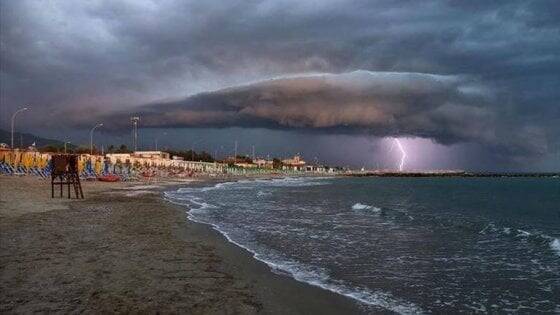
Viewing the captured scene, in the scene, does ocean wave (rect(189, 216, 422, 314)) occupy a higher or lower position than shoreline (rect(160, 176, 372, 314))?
lower

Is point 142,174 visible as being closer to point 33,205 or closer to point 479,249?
point 33,205

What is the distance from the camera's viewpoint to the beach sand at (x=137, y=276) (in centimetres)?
923

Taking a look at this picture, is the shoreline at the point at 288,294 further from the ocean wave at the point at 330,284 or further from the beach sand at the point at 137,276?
the ocean wave at the point at 330,284

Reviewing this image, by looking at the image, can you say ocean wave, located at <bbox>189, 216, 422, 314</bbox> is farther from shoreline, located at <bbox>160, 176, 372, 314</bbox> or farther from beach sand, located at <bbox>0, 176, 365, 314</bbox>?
beach sand, located at <bbox>0, 176, 365, 314</bbox>

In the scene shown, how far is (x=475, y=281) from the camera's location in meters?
13.3

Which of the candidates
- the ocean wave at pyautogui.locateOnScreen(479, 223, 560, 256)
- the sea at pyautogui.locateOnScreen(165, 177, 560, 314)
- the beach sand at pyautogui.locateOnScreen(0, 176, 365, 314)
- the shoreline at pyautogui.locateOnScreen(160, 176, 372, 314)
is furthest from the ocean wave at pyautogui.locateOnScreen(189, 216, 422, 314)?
the ocean wave at pyautogui.locateOnScreen(479, 223, 560, 256)

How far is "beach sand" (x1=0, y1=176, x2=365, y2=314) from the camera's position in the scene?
9.23 m

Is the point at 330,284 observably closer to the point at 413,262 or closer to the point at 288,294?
the point at 288,294

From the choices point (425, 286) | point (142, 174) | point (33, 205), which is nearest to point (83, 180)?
Result: point (142, 174)

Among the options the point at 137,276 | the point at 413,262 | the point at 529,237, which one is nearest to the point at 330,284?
the point at 137,276

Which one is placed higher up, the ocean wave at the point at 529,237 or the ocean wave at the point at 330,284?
the ocean wave at the point at 330,284

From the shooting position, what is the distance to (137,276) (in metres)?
11.5

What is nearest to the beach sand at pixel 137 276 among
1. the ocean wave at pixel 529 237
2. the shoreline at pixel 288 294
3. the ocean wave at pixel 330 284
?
the shoreline at pixel 288 294

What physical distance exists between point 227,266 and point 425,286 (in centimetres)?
522
